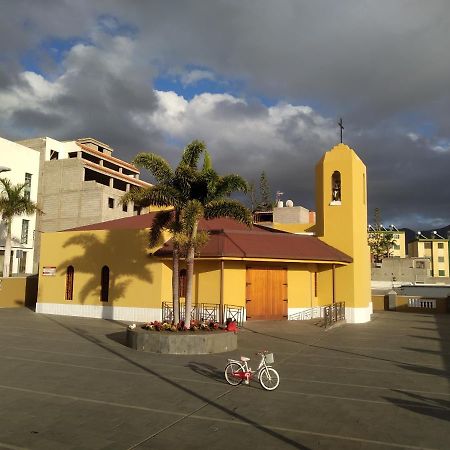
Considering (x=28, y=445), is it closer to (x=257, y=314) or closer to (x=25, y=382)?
(x=25, y=382)

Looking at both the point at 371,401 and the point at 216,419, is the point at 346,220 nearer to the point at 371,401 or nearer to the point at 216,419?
the point at 371,401

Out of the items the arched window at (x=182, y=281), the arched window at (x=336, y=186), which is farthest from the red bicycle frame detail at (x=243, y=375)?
the arched window at (x=336, y=186)

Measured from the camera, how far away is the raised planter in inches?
579

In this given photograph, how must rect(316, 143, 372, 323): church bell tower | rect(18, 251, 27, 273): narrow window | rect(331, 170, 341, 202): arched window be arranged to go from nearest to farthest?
rect(316, 143, 372, 323): church bell tower
rect(331, 170, 341, 202): arched window
rect(18, 251, 27, 273): narrow window

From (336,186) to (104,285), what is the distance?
46.9ft

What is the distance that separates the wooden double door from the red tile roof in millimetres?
1589

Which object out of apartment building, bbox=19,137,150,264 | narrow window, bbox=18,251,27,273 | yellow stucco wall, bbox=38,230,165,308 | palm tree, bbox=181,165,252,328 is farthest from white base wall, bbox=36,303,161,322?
apartment building, bbox=19,137,150,264

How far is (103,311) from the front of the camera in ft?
80.7

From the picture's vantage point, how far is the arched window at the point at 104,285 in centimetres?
2492

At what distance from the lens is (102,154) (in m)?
70.9

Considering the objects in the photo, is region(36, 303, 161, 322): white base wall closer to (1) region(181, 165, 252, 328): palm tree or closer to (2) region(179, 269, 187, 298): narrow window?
(2) region(179, 269, 187, 298): narrow window

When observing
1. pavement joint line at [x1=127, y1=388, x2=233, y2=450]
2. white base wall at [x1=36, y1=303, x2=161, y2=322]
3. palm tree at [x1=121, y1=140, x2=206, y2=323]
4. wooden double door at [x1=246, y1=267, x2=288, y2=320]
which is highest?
palm tree at [x1=121, y1=140, x2=206, y2=323]

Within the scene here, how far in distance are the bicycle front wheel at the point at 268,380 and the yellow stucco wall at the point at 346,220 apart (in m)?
15.0

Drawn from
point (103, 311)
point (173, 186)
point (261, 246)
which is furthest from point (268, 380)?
point (103, 311)
